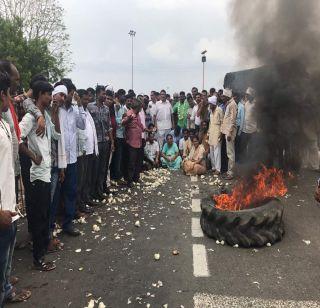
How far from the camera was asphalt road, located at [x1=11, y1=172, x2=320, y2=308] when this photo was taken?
14.0ft

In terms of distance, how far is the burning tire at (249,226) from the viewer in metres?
5.72

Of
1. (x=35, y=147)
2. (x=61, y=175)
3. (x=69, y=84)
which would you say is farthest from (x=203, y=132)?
(x=35, y=147)

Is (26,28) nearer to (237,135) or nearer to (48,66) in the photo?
(48,66)

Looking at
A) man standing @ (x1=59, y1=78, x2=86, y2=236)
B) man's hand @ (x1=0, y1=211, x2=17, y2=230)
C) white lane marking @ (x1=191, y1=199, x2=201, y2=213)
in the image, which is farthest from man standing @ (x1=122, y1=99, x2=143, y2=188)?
man's hand @ (x1=0, y1=211, x2=17, y2=230)

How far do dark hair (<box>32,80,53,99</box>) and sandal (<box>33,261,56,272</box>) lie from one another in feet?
6.84

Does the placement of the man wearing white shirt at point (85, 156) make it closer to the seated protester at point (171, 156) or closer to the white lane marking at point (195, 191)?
the white lane marking at point (195, 191)

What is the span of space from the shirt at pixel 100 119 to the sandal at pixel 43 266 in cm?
386

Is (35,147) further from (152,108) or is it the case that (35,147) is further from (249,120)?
(152,108)

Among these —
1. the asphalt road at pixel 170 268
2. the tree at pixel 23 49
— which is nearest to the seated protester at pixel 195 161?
the asphalt road at pixel 170 268

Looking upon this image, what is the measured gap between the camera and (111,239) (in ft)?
20.5

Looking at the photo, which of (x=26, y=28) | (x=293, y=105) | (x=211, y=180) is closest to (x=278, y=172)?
(x=293, y=105)

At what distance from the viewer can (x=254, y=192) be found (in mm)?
7230

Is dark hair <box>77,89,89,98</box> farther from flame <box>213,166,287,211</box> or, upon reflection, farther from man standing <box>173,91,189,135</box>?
man standing <box>173,91,189,135</box>

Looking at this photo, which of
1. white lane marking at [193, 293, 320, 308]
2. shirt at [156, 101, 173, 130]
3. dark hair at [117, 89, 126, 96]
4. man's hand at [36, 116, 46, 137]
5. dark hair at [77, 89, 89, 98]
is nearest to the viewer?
white lane marking at [193, 293, 320, 308]
